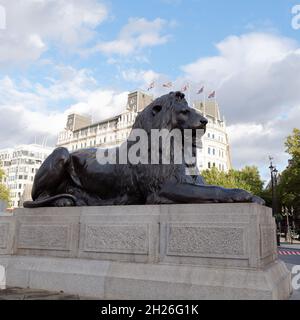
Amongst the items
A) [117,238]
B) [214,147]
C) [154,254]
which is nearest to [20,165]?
[214,147]

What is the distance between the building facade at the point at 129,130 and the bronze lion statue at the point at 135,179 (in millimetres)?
75004

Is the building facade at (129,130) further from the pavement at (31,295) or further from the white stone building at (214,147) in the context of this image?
the pavement at (31,295)

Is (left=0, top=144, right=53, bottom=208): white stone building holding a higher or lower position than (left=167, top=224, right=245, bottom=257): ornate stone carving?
higher

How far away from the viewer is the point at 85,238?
5.60 meters

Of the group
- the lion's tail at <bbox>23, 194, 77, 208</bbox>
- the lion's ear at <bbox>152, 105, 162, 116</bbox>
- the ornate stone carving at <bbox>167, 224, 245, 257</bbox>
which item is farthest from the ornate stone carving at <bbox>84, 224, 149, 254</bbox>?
the lion's ear at <bbox>152, 105, 162, 116</bbox>

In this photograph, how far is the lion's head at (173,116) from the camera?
5.87 metres

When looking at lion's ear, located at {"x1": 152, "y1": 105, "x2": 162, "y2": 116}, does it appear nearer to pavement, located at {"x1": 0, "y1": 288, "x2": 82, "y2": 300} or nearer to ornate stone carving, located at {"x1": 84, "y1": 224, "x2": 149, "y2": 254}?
ornate stone carving, located at {"x1": 84, "y1": 224, "x2": 149, "y2": 254}

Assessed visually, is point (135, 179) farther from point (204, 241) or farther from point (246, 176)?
point (246, 176)

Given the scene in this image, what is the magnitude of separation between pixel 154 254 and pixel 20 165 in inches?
4543

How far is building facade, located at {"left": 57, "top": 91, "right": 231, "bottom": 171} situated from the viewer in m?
86.4

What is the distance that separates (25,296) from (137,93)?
9714 cm
